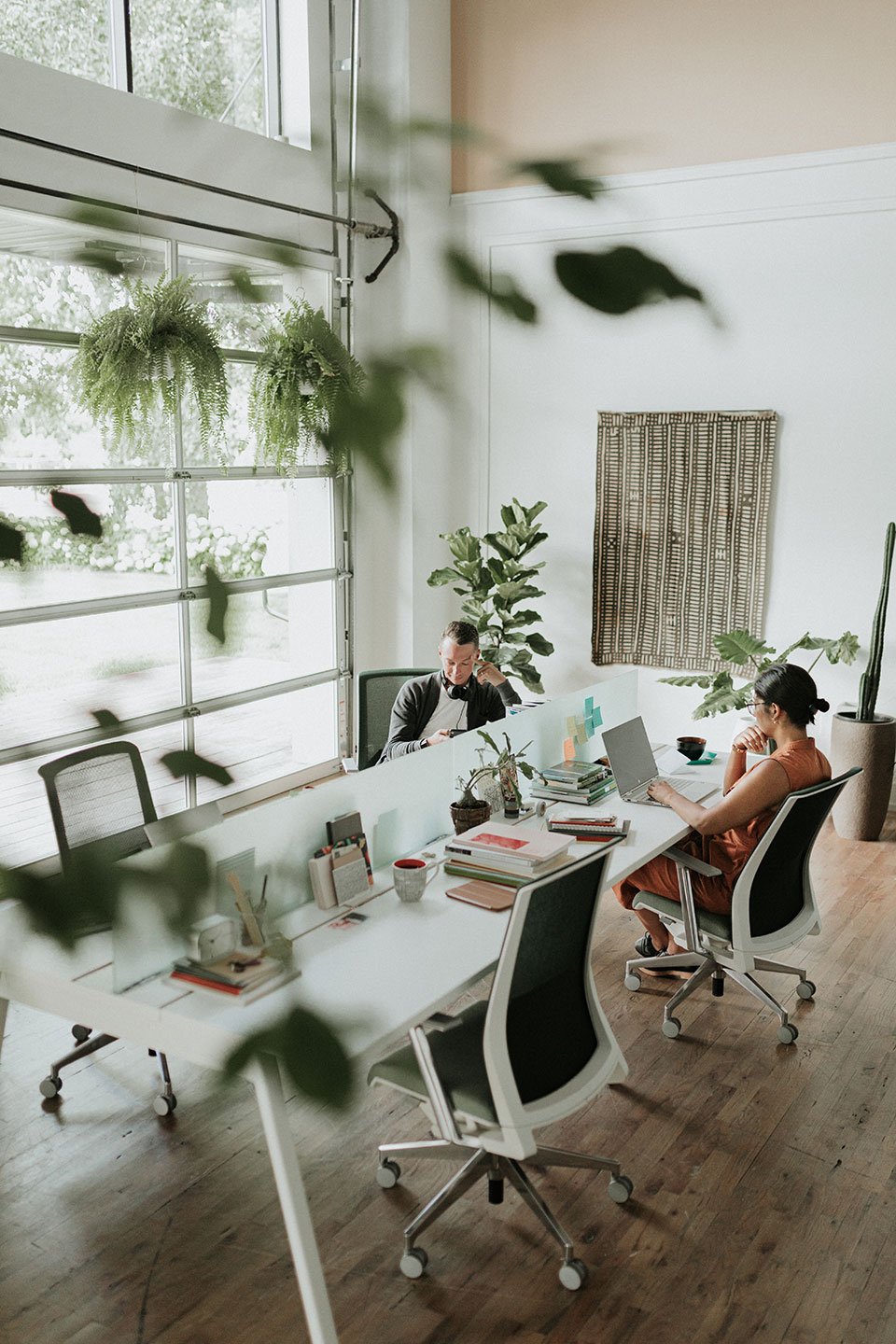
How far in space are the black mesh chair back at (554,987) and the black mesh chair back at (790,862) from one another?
793 millimetres

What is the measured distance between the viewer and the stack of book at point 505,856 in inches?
115

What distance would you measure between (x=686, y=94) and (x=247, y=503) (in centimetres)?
36

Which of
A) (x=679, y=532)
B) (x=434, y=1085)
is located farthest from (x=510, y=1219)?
(x=679, y=532)

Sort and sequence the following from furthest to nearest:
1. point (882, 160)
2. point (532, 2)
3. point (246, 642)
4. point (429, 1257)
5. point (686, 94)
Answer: point (882, 160), point (429, 1257), point (532, 2), point (686, 94), point (246, 642)

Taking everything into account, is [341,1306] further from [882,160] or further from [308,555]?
[882,160]

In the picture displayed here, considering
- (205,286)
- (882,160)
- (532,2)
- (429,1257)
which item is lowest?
(429,1257)

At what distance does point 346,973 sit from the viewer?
0.50m

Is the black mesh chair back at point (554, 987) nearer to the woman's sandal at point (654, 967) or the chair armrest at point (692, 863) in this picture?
the chair armrest at point (692, 863)

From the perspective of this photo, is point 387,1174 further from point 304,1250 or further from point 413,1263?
point 304,1250

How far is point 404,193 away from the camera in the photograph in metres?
0.33

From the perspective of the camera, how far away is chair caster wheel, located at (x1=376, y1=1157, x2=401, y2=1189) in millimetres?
2680

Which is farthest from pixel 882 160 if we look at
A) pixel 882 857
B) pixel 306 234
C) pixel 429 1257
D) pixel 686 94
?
pixel 306 234

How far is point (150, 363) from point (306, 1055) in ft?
0.70

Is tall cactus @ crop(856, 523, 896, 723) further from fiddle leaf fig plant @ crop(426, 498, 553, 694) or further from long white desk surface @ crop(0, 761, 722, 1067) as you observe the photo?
long white desk surface @ crop(0, 761, 722, 1067)
